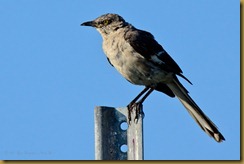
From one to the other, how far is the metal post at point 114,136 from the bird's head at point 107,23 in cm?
342

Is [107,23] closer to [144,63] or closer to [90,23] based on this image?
[90,23]

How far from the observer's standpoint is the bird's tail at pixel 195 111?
8.07 meters

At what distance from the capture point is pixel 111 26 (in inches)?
379

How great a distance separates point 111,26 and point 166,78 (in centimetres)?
117

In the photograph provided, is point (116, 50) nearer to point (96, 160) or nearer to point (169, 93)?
point (169, 93)

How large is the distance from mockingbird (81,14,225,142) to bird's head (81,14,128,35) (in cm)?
4

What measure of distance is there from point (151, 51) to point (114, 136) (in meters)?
3.20

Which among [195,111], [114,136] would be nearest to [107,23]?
[195,111]

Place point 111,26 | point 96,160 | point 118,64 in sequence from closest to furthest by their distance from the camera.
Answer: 1. point 96,160
2. point 118,64
3. point 111,26

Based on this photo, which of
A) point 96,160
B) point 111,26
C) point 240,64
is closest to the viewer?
point 96,160

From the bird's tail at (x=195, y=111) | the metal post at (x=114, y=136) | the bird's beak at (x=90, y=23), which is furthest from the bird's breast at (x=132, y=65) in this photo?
the metal post at (x=114, y=136)

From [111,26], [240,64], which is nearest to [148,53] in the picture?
[111,26]

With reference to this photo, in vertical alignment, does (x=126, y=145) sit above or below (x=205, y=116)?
below

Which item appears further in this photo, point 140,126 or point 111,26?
point 111,26
